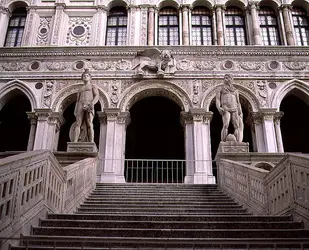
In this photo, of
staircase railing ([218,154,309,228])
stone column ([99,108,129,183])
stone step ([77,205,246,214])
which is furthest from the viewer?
stone column ([99,108,129,183])

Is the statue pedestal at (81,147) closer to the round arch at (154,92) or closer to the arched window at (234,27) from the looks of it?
the round arch at (154,92)

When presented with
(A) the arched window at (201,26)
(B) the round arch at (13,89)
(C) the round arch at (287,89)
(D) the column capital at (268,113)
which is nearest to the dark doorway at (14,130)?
(B) the round arch at (13,89)

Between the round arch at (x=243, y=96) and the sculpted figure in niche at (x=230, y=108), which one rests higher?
the round arch at (x=243, y=96)

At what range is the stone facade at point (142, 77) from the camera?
1640 centimetres

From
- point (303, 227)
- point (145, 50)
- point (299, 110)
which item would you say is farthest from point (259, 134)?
point (303, 227)

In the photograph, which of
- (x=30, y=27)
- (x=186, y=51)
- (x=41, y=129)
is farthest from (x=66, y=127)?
(x=186, y=51)

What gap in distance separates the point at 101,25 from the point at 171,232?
15.8m

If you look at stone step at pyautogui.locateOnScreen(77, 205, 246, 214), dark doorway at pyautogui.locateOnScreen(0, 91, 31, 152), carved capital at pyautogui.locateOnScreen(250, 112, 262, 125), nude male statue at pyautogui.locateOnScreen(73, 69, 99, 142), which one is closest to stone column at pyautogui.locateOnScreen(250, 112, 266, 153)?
carved capital at pyautogui.locateOnScreen(250, 112, 262, 125)

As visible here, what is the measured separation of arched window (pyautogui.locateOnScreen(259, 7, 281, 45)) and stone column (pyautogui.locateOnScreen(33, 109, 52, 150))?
12.0m

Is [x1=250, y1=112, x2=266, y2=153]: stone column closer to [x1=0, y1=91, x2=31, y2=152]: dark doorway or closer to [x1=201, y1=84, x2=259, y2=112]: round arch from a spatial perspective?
[x1=201, y1=84, x2=259, y2=112]: round arch

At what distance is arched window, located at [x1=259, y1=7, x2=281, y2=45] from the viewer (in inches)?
763

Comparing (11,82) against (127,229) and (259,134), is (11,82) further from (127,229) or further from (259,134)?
(127,229)

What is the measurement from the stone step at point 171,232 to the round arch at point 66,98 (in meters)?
11.5

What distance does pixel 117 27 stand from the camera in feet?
65.6
